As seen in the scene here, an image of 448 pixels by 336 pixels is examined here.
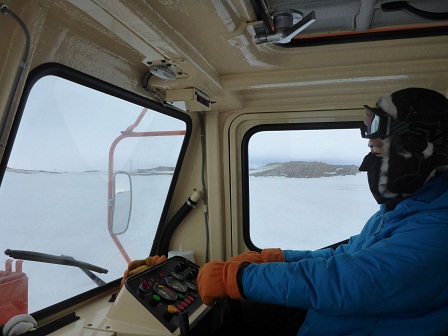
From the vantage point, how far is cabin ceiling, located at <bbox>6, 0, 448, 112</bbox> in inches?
47.2

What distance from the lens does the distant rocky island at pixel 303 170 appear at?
264cm

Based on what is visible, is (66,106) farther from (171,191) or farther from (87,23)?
(171,191)

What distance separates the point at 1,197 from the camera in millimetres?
1369

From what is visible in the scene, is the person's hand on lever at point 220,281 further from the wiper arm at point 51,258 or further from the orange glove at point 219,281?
the wiper arm at point 51,258

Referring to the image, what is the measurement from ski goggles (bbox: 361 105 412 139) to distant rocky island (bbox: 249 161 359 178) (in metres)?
1.23

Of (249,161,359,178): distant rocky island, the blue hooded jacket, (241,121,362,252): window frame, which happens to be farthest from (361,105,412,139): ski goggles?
(249,161,359,178): distant rocky island

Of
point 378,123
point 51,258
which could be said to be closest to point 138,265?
point 51,258

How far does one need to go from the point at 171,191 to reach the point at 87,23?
1.56m

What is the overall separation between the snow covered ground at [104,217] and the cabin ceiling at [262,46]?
0.64 meters

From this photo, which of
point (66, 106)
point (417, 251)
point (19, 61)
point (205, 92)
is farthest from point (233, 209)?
point (19, 61)

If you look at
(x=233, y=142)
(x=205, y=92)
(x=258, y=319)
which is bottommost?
(x=258, y=319)

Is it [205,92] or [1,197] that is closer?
[1,197]

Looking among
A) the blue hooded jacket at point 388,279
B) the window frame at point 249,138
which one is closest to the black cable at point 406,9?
the blue hooded jacket at point 388,279

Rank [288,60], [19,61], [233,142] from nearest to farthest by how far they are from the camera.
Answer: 1. [19,61]
2. [288,60]
3. [233,142]
